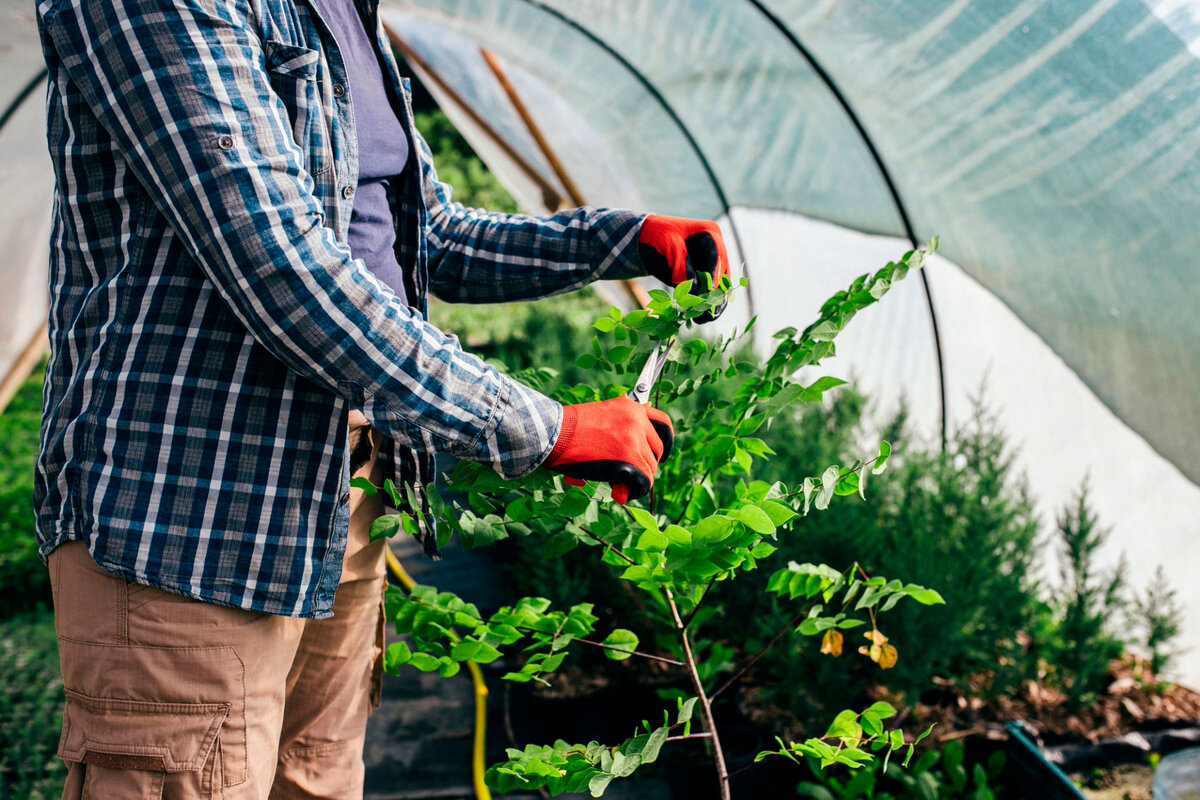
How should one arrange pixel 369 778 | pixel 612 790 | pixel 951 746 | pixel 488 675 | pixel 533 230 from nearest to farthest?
1. pixel 533 230
2. pixel 951 746
3. pixel 612 790
4. pixel 369 778
5. pixel 488 675

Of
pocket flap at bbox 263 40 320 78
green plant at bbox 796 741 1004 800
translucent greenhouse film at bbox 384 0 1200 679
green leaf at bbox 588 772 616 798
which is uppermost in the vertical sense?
translucent greenhouse film at bbox 384 0 1200 679

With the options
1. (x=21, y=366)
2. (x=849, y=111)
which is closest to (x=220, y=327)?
(x=849, y=111)

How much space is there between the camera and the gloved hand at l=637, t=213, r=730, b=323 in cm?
142

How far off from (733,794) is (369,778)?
1171mm

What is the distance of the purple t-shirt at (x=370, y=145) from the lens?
130 cm

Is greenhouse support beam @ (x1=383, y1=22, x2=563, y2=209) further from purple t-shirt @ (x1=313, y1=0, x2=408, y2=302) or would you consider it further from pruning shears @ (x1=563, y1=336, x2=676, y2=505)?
pruning shears @ (x1=563, y1=336, x2=676, y2=505)

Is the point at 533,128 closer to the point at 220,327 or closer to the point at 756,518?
the point at 220,327

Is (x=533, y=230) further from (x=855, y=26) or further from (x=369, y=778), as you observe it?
(x=369, y=778)

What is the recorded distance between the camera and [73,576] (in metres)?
1.14

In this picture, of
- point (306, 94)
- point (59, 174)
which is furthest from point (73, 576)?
point (306, 94)

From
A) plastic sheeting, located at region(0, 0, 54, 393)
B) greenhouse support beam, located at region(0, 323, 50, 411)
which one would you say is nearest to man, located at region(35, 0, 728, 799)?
plastic sheeting, located at region(0, 0, 54, 393)

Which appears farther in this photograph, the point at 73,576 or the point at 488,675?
the point at 488,675

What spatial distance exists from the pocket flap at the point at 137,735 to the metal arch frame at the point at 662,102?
3.37 m

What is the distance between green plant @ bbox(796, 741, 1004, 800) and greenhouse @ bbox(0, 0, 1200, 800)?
0.5 inches
